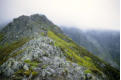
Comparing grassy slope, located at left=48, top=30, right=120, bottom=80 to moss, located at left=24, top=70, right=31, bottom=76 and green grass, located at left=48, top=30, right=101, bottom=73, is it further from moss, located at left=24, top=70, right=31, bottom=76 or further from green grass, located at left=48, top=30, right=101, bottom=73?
moss, located at left=24, top=70, right=31, bottom=76

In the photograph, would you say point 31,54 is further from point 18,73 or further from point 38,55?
point 18,73

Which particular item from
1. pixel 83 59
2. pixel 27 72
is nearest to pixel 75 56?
pixel 83 59

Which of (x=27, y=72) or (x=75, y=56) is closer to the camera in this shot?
(x=27, y=72)

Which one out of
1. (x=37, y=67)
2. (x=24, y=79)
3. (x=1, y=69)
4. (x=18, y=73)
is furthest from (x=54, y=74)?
(x=1, y=69)

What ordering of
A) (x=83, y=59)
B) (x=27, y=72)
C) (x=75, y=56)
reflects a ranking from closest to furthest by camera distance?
(x=27, y=72) < (x=75, y=56) < (x=83, y=59)

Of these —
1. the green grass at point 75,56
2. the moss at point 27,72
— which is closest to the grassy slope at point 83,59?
the green grass at point 75,56

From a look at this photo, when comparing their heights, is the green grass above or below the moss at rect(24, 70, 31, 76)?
below

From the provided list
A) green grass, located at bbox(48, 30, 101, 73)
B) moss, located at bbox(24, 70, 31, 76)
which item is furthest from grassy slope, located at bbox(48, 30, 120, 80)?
moss, located at bbox(24, 70, 31, 76)

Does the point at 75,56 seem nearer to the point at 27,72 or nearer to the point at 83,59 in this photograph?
the point at 83,59

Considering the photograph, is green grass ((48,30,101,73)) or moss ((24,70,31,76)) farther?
green grass ((48,30,101,73))

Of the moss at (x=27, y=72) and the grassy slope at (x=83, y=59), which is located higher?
the moss at (x=27, y=72)

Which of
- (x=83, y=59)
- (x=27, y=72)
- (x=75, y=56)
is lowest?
(x=83, y=59)

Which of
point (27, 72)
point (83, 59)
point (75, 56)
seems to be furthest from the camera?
point (83, 59)

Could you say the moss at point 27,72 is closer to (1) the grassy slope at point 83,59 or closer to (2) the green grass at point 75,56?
(1) the grassy slope at point 83,59
